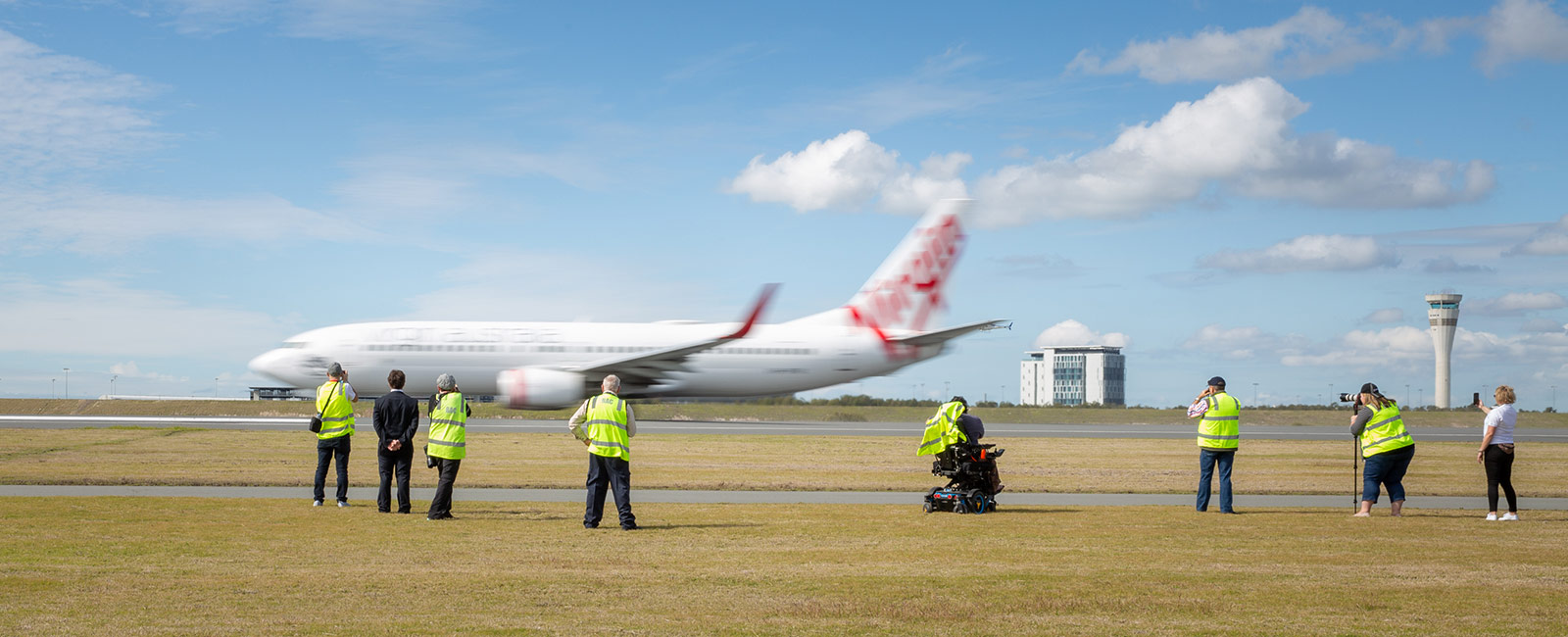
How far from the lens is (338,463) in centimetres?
1459

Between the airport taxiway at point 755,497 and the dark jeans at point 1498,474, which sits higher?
the dark jeans at point 1498,474

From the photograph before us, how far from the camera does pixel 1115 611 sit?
7719mm

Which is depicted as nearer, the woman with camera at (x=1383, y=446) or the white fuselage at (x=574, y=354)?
the woman with camera at (x=1383, y=446)

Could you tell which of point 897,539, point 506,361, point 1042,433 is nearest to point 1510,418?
point 897,539

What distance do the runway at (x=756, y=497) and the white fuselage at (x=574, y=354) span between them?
21495mm

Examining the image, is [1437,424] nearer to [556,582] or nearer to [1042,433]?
[1042,433]

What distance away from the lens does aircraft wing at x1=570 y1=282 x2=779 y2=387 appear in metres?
37.3

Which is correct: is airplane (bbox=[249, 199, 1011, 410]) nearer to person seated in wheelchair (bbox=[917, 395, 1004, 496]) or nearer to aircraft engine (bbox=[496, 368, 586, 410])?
aircraft engine (bbox=[496, 368, 586, 410])

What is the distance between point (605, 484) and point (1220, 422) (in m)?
7.83

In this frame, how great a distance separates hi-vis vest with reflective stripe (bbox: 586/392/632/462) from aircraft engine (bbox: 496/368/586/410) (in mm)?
25310

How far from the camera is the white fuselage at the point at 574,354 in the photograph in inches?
1512

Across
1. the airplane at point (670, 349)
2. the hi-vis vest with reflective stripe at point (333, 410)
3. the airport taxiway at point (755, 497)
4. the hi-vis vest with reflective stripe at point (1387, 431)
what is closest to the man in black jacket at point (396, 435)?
the hi-vis vest with reflective stripe at point (333, 410)

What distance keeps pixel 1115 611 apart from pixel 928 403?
184 ft

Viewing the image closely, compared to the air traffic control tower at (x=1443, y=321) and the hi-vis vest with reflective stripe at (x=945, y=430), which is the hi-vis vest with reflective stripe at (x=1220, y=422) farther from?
the air traffic control tower at (x=1443, y=321)
